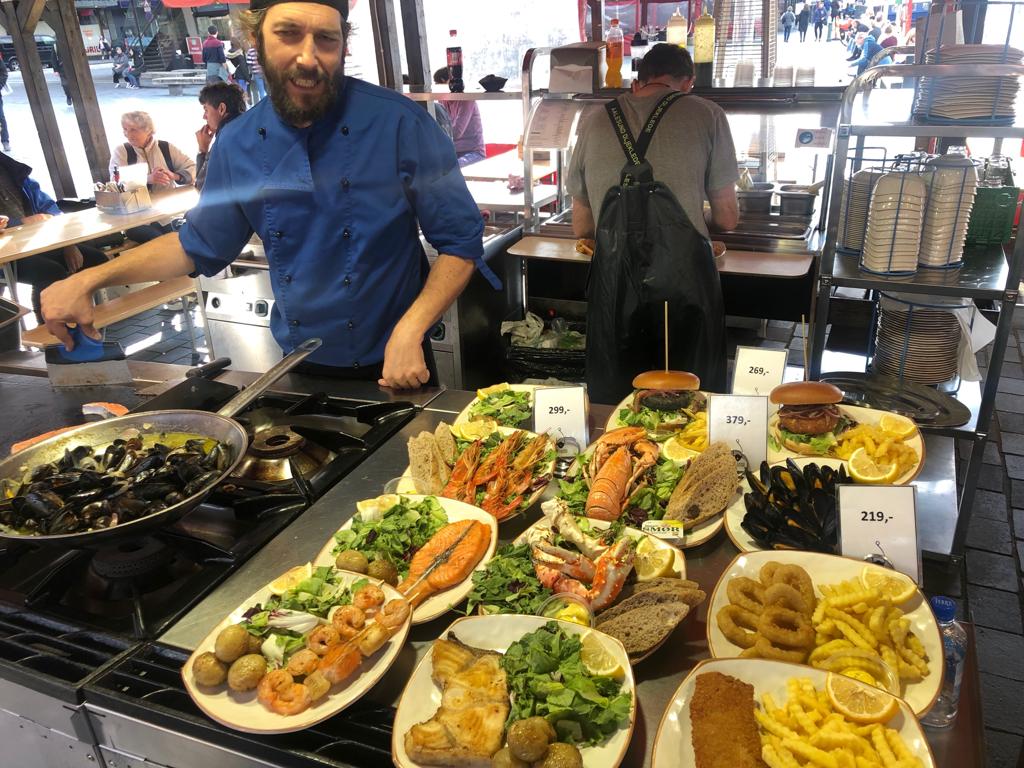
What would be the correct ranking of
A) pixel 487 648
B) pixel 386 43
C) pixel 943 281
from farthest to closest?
pixel 386 43 < pixel 943 281 < pixel 487 648

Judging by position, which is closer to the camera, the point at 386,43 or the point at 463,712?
the point at 463,712

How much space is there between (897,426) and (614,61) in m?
2.86

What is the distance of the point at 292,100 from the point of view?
2154 millimetres

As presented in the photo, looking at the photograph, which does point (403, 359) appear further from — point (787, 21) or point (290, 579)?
point (787, 21)

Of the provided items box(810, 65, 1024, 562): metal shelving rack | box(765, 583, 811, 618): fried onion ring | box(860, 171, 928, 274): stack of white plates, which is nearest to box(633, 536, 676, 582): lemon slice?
box(765, 583, 811, 618): fried onion ring

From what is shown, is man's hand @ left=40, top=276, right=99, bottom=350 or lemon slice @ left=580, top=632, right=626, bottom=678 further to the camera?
man's hand @ left=40, top=276, right=99, bottom=350

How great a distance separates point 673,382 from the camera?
2.13m

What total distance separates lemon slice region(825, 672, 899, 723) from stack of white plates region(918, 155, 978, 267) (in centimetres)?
223

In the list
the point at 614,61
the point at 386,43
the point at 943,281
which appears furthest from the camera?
the point at 386,43

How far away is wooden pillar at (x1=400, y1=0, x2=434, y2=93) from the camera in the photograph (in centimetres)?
543

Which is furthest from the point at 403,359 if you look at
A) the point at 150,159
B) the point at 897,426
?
the point at 150,159

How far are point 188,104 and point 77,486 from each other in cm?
550

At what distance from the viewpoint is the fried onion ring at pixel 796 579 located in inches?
51.6

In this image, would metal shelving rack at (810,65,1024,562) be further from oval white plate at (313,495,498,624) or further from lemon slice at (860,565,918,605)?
oval white plate at (313,495,498,624)
